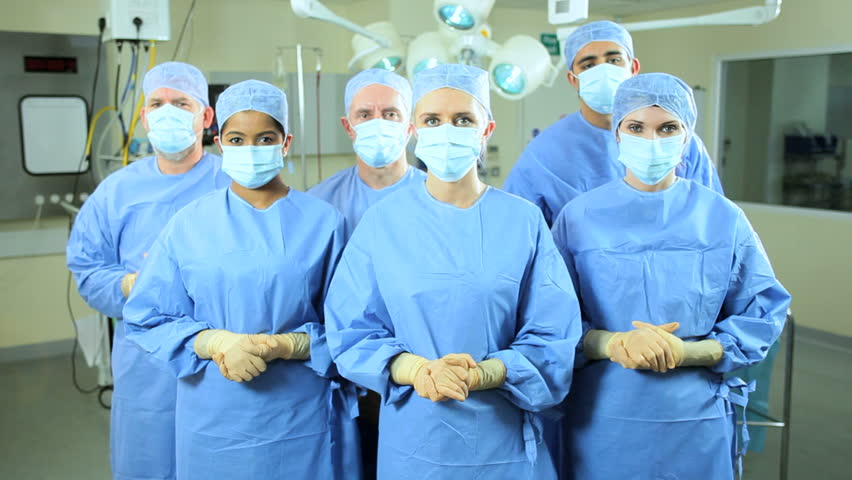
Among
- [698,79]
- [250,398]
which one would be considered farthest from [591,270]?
[698,79]

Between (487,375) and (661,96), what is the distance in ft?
2.39

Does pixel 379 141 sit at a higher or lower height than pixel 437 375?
Answer: higher

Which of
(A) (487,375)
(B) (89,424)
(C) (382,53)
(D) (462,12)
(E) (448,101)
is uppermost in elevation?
(D) (462,12)

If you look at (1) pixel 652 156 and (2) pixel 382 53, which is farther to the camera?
(2) pixel 382 53

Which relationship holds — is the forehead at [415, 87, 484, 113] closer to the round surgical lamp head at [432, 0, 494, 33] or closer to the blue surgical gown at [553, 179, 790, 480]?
the blue surgical gown at [553, 179, 790, 480]

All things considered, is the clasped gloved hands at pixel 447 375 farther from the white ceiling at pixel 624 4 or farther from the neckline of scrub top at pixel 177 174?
the white ceiling at pixel 624 4

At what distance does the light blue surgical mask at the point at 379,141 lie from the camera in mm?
1896

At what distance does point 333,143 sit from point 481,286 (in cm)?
376

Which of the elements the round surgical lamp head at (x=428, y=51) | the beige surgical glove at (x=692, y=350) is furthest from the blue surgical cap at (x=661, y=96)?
the round surgical lamp head at (x=428, y=51)

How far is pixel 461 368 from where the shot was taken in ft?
4.38

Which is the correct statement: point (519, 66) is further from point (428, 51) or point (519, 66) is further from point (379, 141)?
point (379, 141)

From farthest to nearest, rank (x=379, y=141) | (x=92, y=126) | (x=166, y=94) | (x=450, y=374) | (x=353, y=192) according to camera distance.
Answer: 1. (x=92, y=126)
2. (x=166, y=94)
3. (x=353, y=192)
4. (x=379, y=141)
5. (x=450, y=374)

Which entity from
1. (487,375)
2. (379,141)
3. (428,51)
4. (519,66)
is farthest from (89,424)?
(487,375)

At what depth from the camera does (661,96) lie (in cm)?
160
